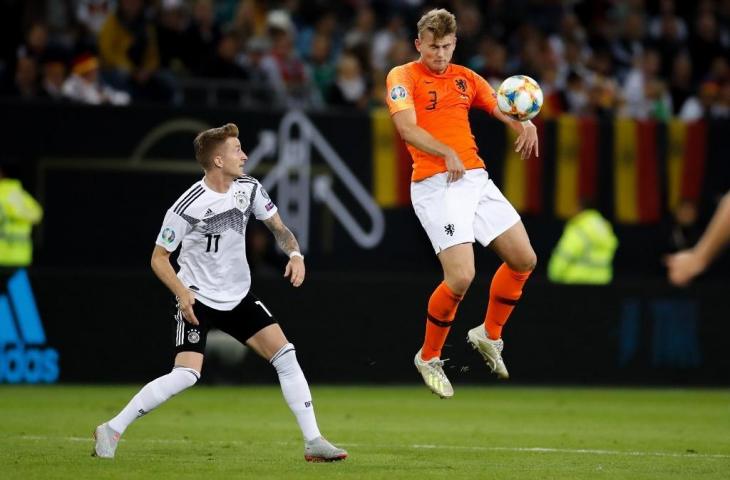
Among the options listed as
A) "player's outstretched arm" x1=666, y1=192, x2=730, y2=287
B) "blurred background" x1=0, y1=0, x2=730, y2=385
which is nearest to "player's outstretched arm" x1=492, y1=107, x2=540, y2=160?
"player's outstretched arm" x1=666, y1=192, x2=730, y2=287

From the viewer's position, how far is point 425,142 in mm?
9805

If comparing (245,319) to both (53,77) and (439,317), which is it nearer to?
(439,317)

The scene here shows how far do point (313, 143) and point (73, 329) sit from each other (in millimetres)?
4558

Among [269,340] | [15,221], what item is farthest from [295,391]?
[15,221]

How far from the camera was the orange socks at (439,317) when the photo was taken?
33.9 ft

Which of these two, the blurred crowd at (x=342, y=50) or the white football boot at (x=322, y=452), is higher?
the blurred crowd at (x=342, y=50)

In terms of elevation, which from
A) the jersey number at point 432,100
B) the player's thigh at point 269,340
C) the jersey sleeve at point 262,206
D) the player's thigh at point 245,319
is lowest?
the player's thigh at point 269,340

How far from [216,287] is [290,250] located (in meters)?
0.56

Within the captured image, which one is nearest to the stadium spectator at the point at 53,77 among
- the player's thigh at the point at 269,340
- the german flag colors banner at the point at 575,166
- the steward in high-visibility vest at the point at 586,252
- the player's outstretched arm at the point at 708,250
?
the steward in high-visibility vest at the point at 586,252

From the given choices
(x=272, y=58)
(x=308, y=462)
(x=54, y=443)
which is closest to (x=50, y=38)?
(x=272, y=58)

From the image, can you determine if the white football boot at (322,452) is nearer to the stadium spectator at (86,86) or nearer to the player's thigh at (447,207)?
the player's thigh at (447,207)

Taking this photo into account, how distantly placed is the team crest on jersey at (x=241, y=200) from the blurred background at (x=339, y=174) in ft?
20.6

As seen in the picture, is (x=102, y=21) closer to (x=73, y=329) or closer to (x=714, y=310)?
(x=73, y=329)

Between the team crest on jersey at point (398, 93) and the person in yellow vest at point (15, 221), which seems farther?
the person in yellow vest at point (15, 221)
